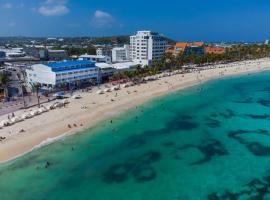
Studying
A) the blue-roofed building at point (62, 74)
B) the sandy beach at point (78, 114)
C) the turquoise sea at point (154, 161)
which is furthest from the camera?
the blue-roofed building at point (62, 74)

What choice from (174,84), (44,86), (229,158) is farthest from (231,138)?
(44,86)

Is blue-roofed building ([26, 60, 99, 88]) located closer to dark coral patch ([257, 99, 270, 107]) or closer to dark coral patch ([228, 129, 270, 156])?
dark coral patch ([257, 99, 270, 107])

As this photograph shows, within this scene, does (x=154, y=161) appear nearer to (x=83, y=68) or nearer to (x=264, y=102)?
(x=264, y=102)

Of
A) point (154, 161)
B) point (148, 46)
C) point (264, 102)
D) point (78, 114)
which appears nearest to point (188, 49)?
point (148, 46)

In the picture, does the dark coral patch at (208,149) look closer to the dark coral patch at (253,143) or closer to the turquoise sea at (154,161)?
the turquoise sea at (154,161)

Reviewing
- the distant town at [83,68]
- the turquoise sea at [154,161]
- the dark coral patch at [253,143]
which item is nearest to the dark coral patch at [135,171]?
the turquoise sea at [154,161]

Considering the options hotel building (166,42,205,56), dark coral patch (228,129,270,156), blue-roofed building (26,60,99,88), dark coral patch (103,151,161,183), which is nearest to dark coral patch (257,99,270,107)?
dark coral patch (228,129,270,156)

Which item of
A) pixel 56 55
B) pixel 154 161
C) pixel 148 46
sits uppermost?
pixel 148 46
